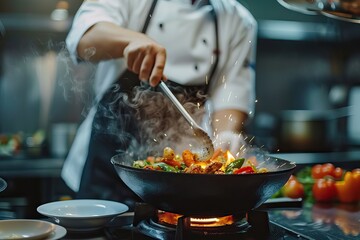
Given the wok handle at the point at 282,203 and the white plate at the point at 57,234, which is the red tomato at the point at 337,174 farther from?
the white plate at the point at 57,234

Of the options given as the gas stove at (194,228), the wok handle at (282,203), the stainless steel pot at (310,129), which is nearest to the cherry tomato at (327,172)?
the wok handle at (282,203)

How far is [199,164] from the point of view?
1.39 m

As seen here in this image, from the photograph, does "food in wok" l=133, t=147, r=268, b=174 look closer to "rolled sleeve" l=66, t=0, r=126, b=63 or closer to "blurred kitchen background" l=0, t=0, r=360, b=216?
"rolled sleeve" l=66, t=0, r=126, b=63

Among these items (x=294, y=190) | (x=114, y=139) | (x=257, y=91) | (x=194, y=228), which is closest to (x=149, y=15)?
Result: (x=114, y=139)

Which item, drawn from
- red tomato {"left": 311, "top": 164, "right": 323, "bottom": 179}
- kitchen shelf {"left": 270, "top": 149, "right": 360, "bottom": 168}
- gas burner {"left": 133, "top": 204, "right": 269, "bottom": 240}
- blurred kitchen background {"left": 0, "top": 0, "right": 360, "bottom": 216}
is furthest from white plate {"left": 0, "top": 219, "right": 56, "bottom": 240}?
kitchen shelf {"left": 270, "top": 149, "right": 360, "bottom": 168}

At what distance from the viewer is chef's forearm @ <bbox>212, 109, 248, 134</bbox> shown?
209 cm

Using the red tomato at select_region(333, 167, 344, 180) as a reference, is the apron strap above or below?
above

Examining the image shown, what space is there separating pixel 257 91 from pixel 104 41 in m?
2.69

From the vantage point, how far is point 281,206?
1.65 m

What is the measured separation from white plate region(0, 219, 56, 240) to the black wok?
22cm

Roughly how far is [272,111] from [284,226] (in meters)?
3.10

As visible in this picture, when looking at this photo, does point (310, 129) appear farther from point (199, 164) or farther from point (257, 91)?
point (199, 164)

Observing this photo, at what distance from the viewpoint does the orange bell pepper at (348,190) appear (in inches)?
70.1

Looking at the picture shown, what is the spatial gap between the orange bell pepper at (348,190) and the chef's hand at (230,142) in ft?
1.24
